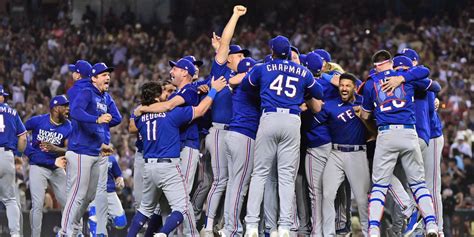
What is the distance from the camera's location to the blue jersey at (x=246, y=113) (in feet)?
43.8

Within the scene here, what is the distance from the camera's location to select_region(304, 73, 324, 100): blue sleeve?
12.9 meters

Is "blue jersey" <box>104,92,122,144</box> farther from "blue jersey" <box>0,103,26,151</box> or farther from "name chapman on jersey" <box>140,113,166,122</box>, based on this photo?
"blue jersey" <box>0,103,26,151</box>

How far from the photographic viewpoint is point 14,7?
103ft

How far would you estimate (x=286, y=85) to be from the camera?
1290 centimetres

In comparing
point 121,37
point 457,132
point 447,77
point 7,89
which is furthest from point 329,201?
point 121,37

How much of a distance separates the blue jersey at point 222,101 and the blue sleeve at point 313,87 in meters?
1.30

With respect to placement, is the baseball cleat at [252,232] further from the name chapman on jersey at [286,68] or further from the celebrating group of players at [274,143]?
the name chapman on jersey at [286,68]

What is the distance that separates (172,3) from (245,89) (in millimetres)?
19190

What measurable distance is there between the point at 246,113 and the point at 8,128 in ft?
13.0

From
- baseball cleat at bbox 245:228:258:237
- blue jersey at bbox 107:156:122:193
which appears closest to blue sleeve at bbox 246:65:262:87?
baseball cleat at bbox 245:228:258:237

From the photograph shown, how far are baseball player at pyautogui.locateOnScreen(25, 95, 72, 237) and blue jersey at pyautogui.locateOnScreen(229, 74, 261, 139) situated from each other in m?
3.26

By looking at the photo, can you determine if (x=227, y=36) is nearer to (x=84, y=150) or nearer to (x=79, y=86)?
(x=79, y=86)

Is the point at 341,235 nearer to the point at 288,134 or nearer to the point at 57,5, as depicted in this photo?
the point at 288,134

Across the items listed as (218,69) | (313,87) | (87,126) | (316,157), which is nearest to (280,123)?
(313,87)
